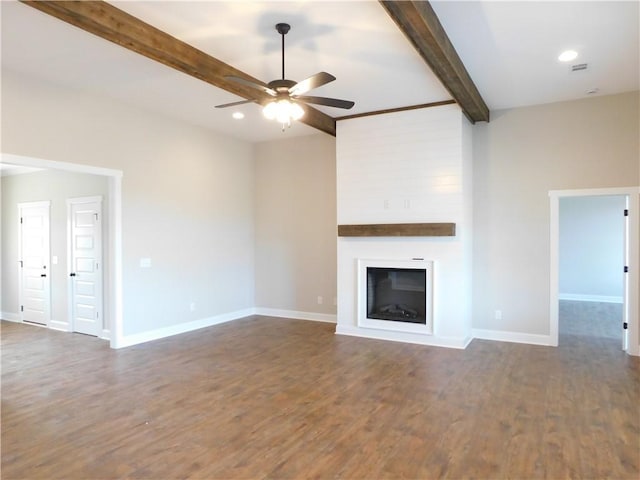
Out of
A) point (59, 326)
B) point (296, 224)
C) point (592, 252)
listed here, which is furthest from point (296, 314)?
point (592, 252)

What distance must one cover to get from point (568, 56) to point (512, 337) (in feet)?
11.8

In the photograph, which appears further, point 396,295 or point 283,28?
point 396,295

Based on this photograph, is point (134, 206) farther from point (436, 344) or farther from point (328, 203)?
point (436, 344)

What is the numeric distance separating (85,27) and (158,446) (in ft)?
10.4

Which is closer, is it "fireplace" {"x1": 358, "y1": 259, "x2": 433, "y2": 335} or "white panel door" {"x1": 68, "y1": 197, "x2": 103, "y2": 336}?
"fireplace" {"x1": 358, "y1": 259, "x2": 433, "y2": 335}

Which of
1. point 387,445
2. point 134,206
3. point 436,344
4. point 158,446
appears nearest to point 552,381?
point 436,344

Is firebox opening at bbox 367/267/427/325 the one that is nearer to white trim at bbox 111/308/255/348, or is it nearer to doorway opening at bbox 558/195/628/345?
white trim at bbox 111/308/255/348

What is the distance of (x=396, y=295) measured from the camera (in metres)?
6.01

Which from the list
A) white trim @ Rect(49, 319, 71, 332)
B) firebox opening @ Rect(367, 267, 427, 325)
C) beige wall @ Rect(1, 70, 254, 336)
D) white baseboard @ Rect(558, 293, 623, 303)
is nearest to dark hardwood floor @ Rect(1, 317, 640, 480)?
firebox opening @ Rect(367, 267, 427, 325)

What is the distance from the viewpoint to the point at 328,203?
712 centimetres

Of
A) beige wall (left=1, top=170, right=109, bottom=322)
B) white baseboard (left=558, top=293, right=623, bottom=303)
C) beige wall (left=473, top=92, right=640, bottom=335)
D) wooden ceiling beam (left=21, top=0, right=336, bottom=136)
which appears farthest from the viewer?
Answer: white baseboard (left=558, top=293, right=623, bottom=303)

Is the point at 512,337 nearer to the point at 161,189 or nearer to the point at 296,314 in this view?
the point at 296,314

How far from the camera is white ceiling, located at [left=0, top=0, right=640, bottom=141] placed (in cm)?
326

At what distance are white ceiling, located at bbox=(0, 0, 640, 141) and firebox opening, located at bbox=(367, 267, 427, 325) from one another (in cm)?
236
